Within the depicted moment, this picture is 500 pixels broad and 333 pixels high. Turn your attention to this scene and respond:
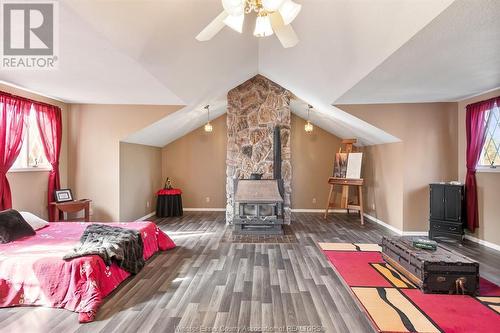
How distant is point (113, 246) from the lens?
3.19 m

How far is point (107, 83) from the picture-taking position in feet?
13.5

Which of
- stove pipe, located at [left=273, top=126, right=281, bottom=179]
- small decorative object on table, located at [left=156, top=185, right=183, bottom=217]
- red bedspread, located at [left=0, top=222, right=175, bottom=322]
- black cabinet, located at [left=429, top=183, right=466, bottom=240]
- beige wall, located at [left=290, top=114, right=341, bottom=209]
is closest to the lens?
red bedspread, located at [left=0, top=222, right=175, bottom=322]

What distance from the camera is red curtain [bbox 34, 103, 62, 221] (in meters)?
4.80

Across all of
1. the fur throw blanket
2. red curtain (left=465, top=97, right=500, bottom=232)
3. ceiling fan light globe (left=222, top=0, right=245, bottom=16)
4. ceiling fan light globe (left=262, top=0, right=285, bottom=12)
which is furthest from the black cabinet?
the fur throw blanket

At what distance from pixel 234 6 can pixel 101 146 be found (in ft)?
15.1

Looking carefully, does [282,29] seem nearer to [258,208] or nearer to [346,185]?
[258,208]

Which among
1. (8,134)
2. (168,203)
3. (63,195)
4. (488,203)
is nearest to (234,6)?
(8,134)

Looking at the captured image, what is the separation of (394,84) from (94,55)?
3991 millimetres

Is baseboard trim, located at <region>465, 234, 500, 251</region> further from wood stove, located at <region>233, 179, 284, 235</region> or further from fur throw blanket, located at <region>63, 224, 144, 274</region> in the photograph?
fur throw blanket, located at <region>63, 224, 144, 274</region>

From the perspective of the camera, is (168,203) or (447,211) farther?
(168,203)

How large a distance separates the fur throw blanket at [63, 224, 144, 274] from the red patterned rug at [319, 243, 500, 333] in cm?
265

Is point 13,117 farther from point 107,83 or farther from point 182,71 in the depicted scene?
point 182,71

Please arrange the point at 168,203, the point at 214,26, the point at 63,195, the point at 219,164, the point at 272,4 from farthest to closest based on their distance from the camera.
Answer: the point at 219,164 < the point at 168,203 < the point at 63,195 < the point at 214,26 < the point at 272,4

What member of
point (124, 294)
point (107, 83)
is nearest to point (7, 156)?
point (107, 83)
